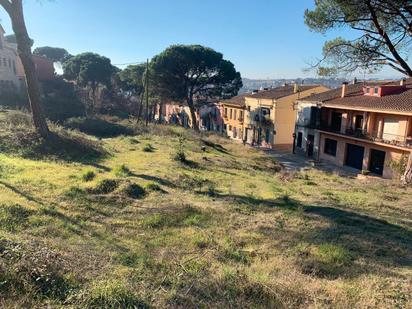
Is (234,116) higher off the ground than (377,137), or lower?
higher

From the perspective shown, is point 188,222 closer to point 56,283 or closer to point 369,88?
point 56,283

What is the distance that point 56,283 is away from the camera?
4520mm

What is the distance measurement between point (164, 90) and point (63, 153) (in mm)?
28280

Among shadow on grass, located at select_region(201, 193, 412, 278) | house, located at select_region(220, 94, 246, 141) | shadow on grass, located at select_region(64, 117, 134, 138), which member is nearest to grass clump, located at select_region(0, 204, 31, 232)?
shadow on grass, located at select_region(201, 193, 412, 278)

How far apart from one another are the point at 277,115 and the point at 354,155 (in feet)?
38.9

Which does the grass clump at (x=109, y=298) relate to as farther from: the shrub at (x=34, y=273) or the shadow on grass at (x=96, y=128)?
the shadow on grass at (x=96, y=128)

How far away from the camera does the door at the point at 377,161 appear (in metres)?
27.3

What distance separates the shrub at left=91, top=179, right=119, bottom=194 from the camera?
10508 millimetres

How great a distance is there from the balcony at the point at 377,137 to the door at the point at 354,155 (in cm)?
132

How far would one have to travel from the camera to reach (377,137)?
1078 inches

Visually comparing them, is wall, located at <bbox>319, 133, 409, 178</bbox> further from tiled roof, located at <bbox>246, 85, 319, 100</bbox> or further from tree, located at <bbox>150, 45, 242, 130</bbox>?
tree, located at <bbox>150, 45, 242, 130</bbox>

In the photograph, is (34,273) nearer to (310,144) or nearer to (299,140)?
(310,144)

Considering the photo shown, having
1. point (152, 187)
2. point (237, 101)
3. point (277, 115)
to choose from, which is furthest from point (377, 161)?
point (237, 101)

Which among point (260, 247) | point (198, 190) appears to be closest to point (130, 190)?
point (198, 190)
